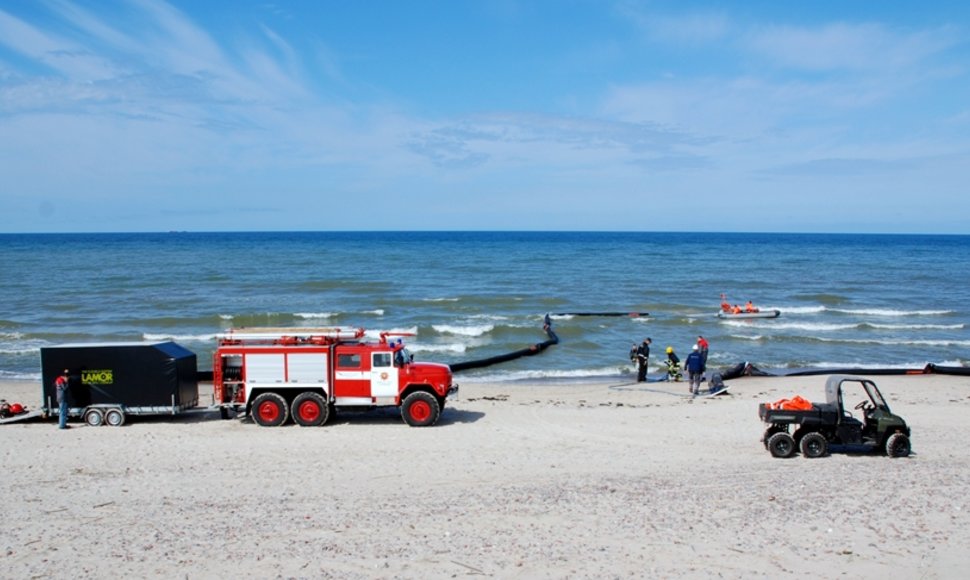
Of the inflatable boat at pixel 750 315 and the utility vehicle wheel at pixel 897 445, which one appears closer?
the utility vehicle wheel at pixel 897 445

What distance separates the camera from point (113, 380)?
731 inches

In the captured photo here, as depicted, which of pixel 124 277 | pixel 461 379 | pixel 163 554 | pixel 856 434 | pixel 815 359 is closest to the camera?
pixel 163 554

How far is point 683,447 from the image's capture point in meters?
16.3

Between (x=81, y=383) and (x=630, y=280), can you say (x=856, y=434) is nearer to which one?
(x=81, y=383)

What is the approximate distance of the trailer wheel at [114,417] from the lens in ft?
60.5

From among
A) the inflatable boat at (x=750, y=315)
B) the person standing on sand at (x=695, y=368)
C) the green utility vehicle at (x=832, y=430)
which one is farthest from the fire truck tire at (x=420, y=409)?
the inflatable boat at (x=750, y=315)

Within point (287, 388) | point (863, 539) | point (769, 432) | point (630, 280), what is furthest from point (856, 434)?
point (630, 280)

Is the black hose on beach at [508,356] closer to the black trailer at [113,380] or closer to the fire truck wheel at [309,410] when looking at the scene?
the fire truck wheel at [309,410]

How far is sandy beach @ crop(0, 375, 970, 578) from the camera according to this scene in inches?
398

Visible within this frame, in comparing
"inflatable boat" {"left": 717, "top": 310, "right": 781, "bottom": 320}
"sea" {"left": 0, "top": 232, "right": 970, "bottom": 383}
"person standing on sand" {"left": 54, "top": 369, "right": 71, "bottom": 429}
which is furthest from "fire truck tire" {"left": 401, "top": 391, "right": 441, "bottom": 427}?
Answer: "inflatable boat" {"left": 717, "top": 310, "right": 781, "bottom": 320}

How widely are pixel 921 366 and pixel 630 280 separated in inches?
1438

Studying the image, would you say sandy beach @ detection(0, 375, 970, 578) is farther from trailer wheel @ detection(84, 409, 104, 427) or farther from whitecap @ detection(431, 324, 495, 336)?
whitecap @ detection(431, 324, 495, 336)

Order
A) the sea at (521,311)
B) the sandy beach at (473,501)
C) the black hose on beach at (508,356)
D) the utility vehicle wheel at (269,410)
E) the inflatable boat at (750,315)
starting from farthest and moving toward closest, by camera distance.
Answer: the inflatable boat at (750,315), the sea at (521,311), the black hose on beach at (508,356), the utility vehicle wheel at (269,410), the sandy beach at (473,501)

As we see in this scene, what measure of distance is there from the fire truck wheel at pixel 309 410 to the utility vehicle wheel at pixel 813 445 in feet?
34.2
